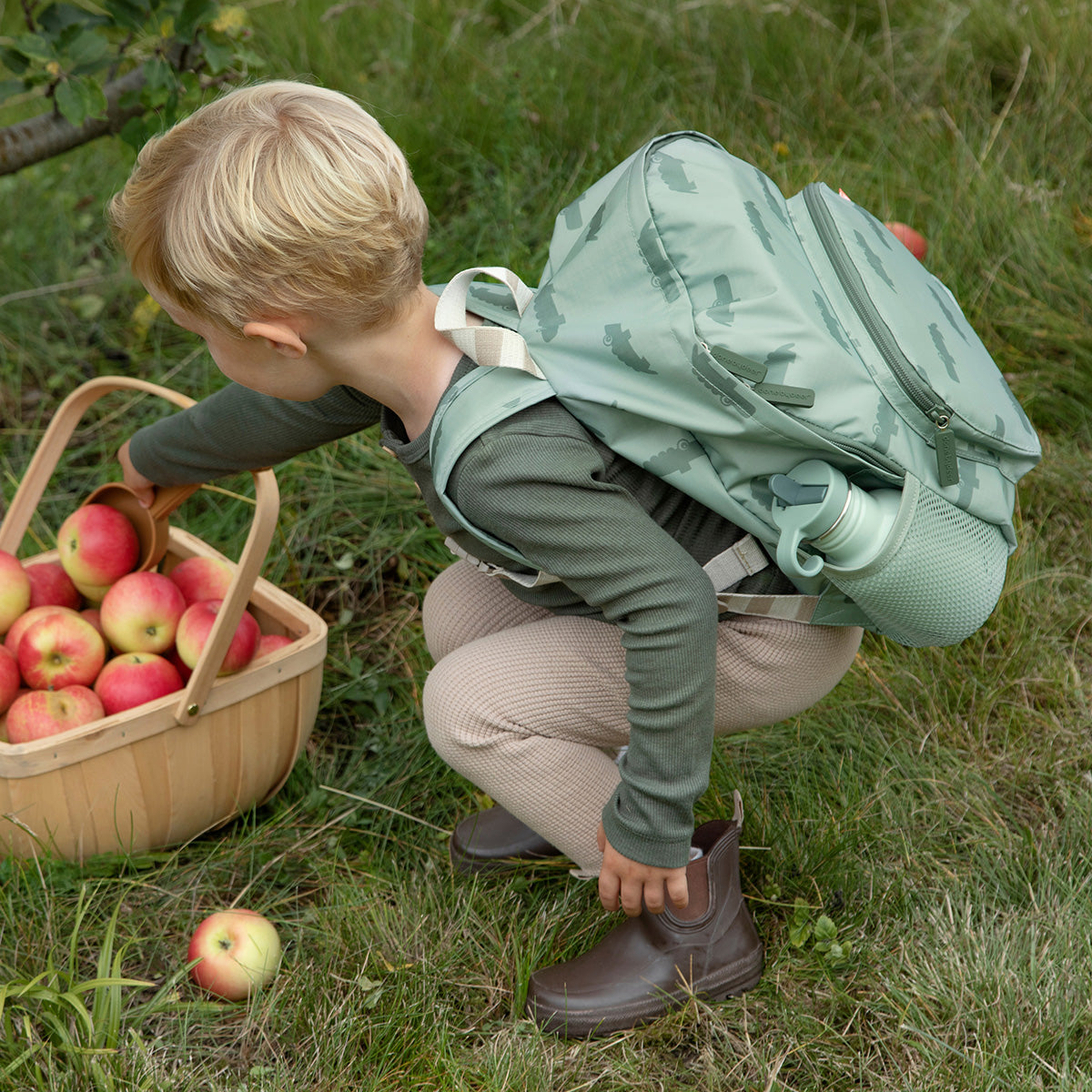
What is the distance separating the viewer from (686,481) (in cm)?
143

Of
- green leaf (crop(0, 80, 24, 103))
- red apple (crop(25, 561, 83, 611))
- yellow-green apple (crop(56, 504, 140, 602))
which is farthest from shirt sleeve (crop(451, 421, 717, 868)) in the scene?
green leaf (crop(0, 80, 24, 103))

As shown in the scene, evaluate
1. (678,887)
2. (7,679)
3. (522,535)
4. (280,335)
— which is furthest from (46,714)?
(678,887)

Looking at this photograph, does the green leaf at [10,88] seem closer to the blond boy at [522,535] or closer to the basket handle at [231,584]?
the basket handle at [231,584]

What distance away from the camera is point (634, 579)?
1394mm

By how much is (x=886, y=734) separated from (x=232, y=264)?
1361 mm

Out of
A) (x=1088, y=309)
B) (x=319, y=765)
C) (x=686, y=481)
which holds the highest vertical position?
(x=686, y=481)

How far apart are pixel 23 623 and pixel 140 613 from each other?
0.71 feet

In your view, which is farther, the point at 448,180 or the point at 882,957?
the point at 448,180

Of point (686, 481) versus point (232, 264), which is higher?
point (232, 264)

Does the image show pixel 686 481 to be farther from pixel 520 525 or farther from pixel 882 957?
pixel 882 957

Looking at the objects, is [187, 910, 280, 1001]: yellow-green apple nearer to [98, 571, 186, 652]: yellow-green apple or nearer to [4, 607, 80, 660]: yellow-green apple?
[98, 571, 186, 652]: yellow-green apple

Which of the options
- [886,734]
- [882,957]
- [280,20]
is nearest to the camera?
[882,957]

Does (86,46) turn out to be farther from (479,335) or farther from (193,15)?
(479,335)

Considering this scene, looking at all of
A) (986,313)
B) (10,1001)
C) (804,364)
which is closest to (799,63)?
(986,313)
